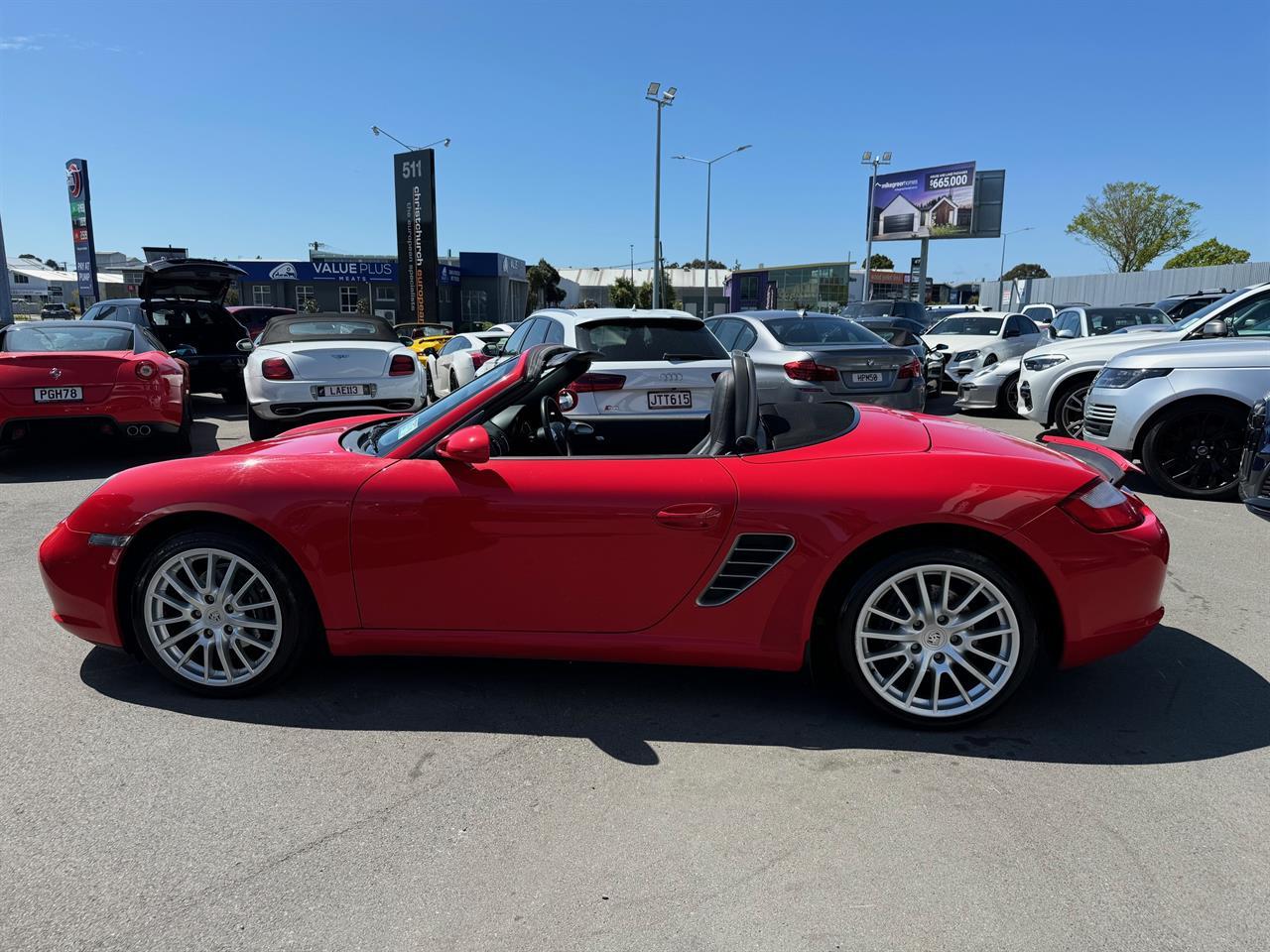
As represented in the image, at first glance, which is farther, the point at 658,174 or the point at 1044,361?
the point at 658,174

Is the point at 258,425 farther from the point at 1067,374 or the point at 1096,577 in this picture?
the point at 1067,374

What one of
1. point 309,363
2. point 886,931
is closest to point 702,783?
point 886,931

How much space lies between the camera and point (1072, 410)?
9.41 metres

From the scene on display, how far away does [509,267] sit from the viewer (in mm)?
61719

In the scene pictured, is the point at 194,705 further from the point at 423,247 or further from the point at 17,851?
the point at 423,247

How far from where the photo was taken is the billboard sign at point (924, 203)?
5662 cm

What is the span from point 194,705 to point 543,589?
1.45 m

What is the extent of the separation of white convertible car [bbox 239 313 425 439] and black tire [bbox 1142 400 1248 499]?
658 centimetres

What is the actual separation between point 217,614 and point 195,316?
35.9ft

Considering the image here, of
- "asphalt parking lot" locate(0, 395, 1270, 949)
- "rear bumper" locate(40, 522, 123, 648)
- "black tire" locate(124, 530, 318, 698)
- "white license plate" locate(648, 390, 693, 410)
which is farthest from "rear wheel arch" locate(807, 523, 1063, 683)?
"white license plate" locate(648, 390, 693, 410)

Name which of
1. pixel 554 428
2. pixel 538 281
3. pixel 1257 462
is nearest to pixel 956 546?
pixel 554 428

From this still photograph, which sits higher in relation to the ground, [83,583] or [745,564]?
[745,564]

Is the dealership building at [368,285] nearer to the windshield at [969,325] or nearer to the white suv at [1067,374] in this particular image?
the windshield at [969,325]

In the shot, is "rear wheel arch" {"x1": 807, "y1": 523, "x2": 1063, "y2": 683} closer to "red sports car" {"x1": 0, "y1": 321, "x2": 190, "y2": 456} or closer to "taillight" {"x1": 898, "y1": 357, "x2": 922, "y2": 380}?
"taillight" {"x1": 898, "y1": 357, "x2": 922, "y2": 380}
